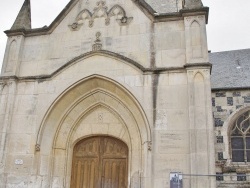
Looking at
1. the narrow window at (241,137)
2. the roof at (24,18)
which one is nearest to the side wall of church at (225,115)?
the narrow window at (241,137)

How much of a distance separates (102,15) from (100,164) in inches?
175

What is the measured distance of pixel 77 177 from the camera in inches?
332

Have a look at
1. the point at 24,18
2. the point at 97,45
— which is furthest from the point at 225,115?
the point at 24,18

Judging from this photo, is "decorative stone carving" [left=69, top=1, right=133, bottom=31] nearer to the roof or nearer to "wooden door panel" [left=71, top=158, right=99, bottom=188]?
the roof

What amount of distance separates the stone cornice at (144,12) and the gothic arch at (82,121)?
2.22m

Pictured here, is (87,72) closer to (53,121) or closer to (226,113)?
(53,121)

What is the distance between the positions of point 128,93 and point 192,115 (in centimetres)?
180

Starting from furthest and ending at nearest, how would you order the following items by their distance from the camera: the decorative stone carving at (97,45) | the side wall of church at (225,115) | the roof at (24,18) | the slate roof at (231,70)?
1. the slate roof at (231,70)
2. the side wall of church at (225,115)
3. the roof at (24,18)
4. the decorative stone carving at (97,45)

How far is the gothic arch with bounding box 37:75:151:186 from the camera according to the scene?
8.09 meters

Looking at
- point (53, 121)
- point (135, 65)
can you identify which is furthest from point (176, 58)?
point (53, 121)

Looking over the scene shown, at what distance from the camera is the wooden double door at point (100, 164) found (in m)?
8.20

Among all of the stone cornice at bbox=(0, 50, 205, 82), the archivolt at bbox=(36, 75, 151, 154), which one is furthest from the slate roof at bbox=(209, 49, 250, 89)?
the archivolt at bbox=(36, 75, 151, 154)

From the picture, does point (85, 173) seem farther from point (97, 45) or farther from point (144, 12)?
point (144, 12)

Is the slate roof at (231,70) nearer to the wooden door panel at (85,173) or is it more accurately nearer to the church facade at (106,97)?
the church facade at (106,97)
